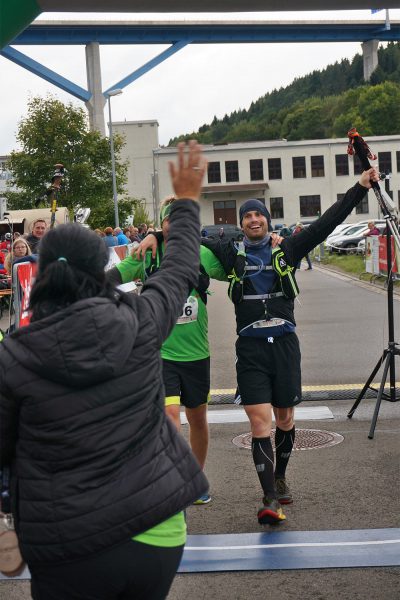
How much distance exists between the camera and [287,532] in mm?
5137

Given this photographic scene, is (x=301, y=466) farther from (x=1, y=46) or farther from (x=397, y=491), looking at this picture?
(x=1, y=46)

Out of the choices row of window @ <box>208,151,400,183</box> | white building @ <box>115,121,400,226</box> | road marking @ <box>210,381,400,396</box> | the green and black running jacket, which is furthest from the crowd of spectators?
row of window @ <box>208,151,400,183</box>

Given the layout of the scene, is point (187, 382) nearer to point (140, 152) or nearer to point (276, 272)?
point (276, 272)

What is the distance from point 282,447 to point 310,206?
253ft

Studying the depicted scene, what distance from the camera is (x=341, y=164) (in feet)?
262

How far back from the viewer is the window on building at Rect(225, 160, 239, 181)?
80.5 metres

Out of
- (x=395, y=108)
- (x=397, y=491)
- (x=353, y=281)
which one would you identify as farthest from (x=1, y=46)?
(x=395, y=108)

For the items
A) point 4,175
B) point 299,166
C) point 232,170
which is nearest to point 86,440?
point 4,175

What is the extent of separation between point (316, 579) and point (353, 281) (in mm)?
23535

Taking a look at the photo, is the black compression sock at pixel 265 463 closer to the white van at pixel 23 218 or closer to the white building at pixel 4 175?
the white van at pixel 23 218

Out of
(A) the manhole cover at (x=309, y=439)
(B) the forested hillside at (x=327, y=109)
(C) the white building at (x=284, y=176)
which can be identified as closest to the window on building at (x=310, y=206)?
(C) the white building at (x=284, y=176)

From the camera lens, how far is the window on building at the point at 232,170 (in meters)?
80.5

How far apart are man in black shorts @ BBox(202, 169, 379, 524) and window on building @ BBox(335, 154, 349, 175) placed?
249 ft

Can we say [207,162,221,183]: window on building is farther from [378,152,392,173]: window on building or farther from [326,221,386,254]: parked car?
[326,221,386,254]: parked car
